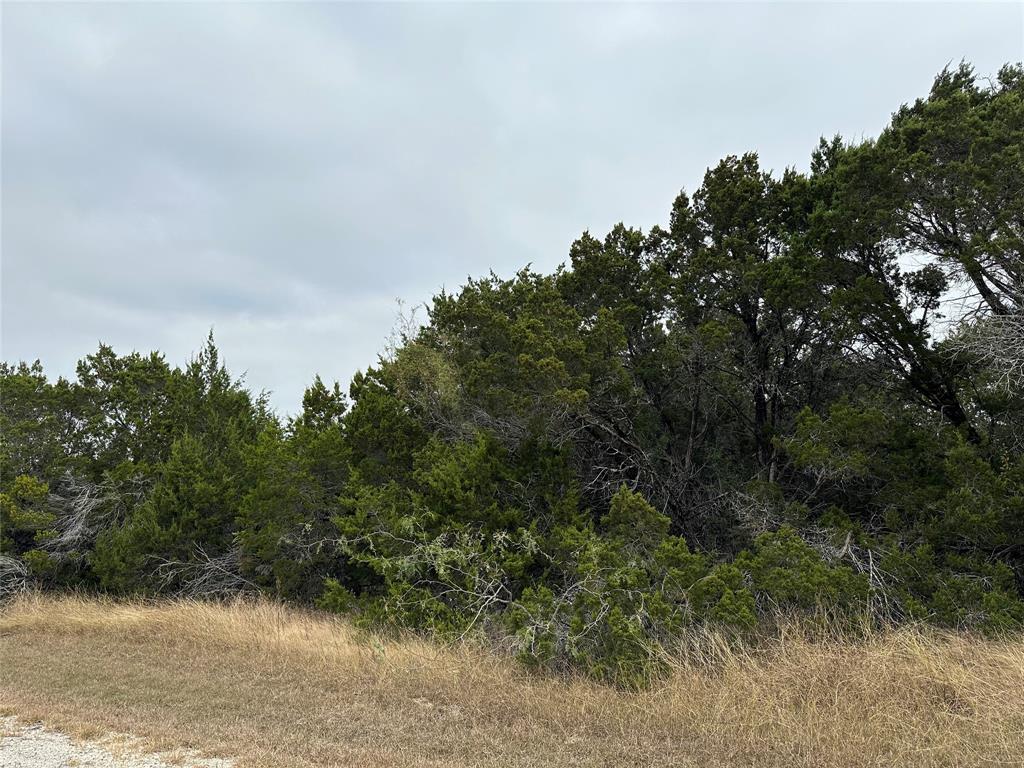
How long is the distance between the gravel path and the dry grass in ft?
0.69

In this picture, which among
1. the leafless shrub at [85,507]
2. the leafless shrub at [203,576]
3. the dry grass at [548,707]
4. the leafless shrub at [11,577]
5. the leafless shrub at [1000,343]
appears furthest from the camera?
the leafless shrub at [85,507]

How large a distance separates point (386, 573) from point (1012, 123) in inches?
460

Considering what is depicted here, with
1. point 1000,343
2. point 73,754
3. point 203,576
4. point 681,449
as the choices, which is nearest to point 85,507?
point 203,576

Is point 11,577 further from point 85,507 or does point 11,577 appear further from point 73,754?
point 73,754

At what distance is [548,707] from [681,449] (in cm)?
744

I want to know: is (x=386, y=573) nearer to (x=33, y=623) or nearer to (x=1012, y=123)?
(x=33, y=623)

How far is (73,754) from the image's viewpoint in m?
4.88

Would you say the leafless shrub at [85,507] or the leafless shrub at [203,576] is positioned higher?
the leafless shrub at [85,507]

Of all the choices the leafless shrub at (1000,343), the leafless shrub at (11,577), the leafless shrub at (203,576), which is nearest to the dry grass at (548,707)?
the leafless shrub at (1000,343)

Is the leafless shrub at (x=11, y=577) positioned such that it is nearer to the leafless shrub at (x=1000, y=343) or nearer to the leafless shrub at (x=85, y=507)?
the leafless shrub at (x=85, y=507)

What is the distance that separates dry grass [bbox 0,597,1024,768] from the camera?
4723 mm

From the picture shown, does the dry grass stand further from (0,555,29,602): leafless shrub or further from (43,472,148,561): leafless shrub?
(0,555,29,602): leafless shrub

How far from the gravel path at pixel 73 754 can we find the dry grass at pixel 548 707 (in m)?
0.21

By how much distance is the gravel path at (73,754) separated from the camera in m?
4.62
